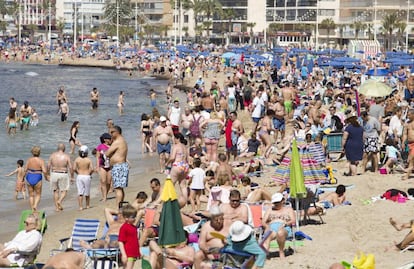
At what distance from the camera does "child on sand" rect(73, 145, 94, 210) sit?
1506cm

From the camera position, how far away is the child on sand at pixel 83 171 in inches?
593

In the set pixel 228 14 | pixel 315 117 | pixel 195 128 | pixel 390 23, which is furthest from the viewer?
pixel 228 14

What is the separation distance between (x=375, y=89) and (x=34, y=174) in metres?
9.29

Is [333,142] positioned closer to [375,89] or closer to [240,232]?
[375,89]

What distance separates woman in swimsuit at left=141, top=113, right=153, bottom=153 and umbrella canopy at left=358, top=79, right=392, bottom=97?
5.16 meters

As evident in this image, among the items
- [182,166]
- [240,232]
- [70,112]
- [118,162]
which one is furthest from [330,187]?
[70,112]

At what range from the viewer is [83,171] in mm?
15188

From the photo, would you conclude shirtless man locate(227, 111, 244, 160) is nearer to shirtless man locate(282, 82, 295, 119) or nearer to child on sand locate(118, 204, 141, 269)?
shirtless man locate(282, 82, 295, 119)

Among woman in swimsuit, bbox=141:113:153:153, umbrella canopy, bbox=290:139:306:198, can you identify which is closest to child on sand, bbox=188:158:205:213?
umbrella canopy, bbox=290:139:306:198

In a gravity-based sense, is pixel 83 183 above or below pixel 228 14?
below

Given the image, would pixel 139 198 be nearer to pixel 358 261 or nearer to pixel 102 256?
pixel 102 256

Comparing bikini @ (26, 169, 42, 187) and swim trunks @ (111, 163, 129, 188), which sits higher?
swim trunks @ (111, 163, 129, 188)

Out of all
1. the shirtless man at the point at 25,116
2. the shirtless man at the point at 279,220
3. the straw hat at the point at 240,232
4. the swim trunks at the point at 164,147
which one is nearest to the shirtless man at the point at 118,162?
the shirtless man at the point at 279,220

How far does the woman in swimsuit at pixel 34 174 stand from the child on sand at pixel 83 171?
57 centimetres
